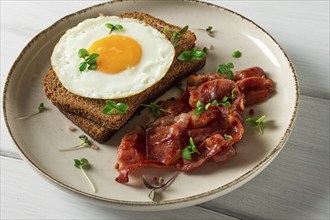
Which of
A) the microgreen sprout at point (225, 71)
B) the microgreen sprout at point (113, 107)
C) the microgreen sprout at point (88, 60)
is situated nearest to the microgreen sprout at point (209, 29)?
the microgreen sprout at point (225, 71)

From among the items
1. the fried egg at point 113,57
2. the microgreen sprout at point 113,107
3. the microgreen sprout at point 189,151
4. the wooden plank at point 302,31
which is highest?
the fried egg at point 113,57

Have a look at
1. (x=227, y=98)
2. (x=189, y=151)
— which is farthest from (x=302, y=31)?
(x=189, y=151)

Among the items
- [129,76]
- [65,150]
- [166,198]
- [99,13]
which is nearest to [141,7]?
[99,13]

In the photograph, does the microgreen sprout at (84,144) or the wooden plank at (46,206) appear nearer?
the wooden plank at (46,206)

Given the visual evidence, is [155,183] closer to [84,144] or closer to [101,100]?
[84,144]

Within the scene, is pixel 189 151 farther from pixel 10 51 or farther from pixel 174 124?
pixel 10 51

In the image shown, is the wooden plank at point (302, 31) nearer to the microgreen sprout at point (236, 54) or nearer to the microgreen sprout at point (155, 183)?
the microgreen sprout at point (236, 54)
